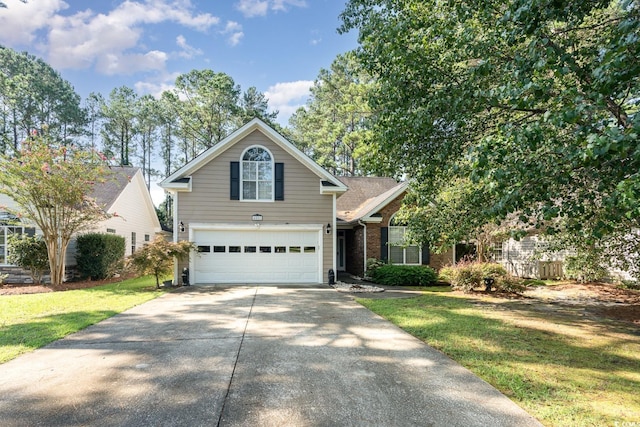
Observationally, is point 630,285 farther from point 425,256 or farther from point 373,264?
point 373,264

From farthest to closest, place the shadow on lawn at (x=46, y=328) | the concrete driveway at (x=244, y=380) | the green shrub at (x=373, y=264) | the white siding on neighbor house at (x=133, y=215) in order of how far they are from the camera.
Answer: the white siding on neighbor house at (x=133, y=215)
the green shrub at (x=373, y=264)
the shadow on lawn at (x=46, y=328)
the concrete driveway at (x=244, y=380)

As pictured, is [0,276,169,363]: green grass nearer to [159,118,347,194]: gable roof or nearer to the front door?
[159,118,347,194]: gable roof

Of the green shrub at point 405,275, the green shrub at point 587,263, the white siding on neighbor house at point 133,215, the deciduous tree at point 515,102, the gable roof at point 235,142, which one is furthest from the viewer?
the white siding on neighbor house at point 133,215

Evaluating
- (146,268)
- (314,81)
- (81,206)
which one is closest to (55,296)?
(146,268)

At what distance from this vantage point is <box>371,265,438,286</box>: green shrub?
532 inches

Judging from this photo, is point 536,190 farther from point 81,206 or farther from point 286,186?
point 81,206

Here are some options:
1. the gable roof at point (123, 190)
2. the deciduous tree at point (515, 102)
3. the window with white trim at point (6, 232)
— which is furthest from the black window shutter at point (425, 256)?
the window with white trim at point (6, 232)

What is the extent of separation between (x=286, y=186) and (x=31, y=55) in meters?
35.3

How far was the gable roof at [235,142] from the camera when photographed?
12.5 m

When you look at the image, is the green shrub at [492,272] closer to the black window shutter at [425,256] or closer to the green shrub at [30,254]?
the black window shutter at [425,256]

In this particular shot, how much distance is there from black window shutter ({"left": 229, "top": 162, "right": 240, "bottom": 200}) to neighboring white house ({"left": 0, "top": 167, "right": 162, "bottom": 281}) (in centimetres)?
463

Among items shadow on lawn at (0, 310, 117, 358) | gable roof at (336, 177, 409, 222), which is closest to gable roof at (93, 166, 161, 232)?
shadow on lawn at (0, 310, 117, 358)

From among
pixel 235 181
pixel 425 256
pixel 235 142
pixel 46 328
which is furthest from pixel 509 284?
pixel 46 328

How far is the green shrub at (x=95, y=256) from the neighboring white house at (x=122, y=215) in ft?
1.57
